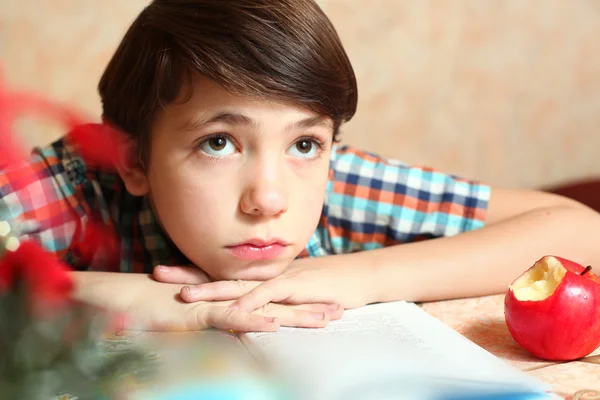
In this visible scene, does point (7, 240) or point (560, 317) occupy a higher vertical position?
point (7, 240)

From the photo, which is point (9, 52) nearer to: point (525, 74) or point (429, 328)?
point (429, 328)

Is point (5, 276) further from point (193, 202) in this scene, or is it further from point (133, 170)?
point (133, 170)

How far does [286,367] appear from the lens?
0.55 meters

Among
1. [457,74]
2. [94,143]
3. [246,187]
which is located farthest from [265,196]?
[457,74]

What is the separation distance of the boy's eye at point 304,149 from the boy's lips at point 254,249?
101mm

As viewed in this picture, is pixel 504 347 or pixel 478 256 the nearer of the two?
pixel 504 347

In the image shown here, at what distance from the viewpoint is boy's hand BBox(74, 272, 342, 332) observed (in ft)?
2.22

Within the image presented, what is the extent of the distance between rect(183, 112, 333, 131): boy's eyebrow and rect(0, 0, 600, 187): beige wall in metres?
0.71

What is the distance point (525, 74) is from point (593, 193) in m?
0.35

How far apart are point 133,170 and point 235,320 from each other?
0.95ft

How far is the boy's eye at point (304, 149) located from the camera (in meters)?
0.77

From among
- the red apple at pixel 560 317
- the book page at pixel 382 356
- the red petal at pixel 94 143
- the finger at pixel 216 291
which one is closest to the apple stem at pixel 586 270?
the red apple at pixel 560 317

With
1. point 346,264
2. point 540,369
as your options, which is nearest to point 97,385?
point 540,369

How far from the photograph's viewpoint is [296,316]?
2.31 ft
